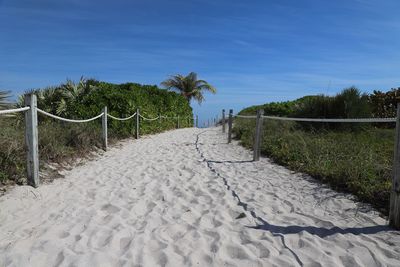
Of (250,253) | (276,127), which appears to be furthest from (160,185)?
(276,127)

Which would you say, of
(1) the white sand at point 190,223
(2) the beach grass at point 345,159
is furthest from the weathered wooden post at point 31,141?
(2) the beach grass at point 345,159

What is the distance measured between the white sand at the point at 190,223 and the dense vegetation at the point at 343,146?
1.23ft

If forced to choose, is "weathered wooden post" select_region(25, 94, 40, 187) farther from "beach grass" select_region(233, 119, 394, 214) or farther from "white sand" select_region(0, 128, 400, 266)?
"beach grass" select_region(233, 119, 394, 214)

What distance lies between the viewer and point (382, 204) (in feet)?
15.8

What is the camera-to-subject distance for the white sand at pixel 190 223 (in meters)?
3.42

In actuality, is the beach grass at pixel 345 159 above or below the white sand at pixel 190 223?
above

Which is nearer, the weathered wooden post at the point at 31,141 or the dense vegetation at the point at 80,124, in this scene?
the weathered wooden post at the point at 31,141

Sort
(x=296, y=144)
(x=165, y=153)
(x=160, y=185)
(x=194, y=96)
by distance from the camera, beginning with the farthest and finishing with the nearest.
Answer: (x=194, y=96)
(x=165, y=153)
(x=296, y=144)
(x=160, y=185)

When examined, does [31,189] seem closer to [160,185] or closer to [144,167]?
[160,185]

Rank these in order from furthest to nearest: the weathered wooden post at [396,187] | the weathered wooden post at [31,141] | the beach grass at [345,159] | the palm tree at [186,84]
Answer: the palm tree at [186,84]
the weathered wooden post at [31,141]
the beach grass at [345,159]
the weathered wooden post at [396,187]

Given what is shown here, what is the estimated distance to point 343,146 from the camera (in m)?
8.30

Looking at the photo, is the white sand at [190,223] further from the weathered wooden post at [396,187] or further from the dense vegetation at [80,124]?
the dense vegetation at [80,124]

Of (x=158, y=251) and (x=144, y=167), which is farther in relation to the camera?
(x=144, y=167)

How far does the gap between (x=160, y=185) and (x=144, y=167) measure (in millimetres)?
1730
